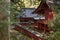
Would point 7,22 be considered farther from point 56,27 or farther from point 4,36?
point 56,27

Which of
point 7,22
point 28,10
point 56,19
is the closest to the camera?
point 56,19

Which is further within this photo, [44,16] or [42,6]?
[44,16]

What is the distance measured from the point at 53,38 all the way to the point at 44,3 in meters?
2.22

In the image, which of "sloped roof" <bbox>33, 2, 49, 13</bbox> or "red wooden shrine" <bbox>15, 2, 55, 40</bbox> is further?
"sloped roof" <bbox>33, 2, 49, 13</bbox>

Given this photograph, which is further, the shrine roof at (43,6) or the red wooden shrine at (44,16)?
the shrine roof at (43,6)

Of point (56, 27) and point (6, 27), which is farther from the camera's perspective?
point (6, 27)

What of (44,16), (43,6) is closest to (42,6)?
(43,6)

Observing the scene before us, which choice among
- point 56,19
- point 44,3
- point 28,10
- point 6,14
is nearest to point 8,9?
point 6,14

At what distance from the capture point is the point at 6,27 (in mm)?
2680

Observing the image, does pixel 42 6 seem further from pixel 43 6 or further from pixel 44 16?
pixel 44 16

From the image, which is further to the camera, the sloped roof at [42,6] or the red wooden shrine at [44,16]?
the sloped roof at [42,6]

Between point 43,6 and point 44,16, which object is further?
point 44,16

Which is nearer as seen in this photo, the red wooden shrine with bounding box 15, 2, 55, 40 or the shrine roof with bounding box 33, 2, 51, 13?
the red wooden shrine with bounding box 15, 2, 55, 40

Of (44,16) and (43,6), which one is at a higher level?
(43,6)
